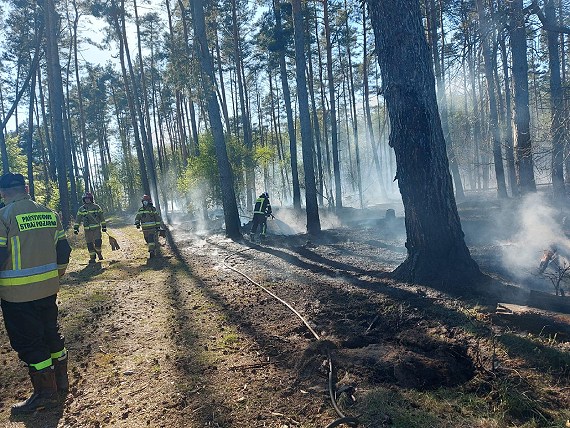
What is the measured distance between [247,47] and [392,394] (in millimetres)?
28413

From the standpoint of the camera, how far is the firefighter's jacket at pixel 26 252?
3902 mm

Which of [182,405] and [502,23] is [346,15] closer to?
[502,23]

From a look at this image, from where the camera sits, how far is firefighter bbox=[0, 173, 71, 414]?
390 cm

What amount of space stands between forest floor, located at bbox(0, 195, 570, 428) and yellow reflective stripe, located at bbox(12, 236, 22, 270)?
1.38 metres

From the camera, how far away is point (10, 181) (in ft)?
13.6

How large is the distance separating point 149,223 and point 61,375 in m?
8.61

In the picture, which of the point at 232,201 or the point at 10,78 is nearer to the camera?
the point at 232,201

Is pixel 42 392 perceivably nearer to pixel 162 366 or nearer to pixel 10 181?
pixel 162 366

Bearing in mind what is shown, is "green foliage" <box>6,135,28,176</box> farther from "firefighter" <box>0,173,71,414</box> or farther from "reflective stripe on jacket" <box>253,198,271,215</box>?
"firefighter" <box>0,173,71,414</box>

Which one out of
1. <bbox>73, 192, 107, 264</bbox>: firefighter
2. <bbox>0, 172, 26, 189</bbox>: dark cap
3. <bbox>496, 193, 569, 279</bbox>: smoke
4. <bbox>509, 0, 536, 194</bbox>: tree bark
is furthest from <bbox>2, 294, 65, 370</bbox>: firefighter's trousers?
<bbox>509, 0, 536, 194</bbox>: tree bark

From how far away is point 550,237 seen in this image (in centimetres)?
999

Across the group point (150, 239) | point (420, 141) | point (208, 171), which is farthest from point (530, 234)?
point (208, 171)

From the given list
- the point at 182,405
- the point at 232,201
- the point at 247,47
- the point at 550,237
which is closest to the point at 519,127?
the point at 550,237

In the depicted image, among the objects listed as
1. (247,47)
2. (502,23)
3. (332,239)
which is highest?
(247,47)
